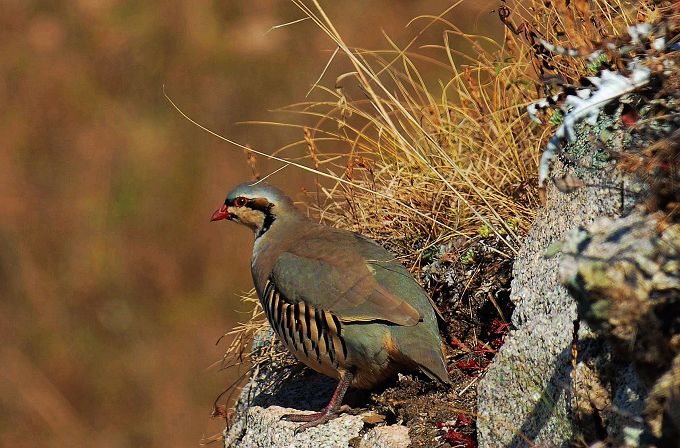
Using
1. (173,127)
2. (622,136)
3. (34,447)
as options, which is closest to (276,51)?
(173,127)

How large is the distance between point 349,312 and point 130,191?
9.65 m

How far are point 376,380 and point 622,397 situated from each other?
165 centimetres

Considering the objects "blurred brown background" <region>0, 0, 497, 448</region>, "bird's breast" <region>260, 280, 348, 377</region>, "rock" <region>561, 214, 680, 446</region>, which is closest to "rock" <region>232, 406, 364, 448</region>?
"bird's breast" <region>260, 280, 348, 377</region>

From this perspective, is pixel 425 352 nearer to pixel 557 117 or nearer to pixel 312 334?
pixel 312 334

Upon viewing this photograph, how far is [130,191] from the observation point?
1348 centimetres

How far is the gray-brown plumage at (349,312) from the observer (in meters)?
4.13

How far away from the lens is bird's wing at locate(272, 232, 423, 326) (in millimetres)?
4168

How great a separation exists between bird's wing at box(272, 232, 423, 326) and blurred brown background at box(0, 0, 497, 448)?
253 inches

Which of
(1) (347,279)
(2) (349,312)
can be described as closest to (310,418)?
(2) (349,312)

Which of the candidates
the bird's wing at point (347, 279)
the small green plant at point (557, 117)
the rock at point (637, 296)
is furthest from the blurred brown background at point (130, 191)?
the rock at point (637, 296)

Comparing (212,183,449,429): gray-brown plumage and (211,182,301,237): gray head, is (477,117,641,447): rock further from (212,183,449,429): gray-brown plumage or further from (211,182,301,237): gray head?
(211,182,301,237): gray head

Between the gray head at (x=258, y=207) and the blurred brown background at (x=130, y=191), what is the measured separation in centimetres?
575

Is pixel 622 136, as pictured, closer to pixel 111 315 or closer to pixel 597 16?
pixel 597 16

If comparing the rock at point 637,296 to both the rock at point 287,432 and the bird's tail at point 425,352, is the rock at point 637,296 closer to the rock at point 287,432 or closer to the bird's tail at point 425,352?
the bird's tail at point 425,352
